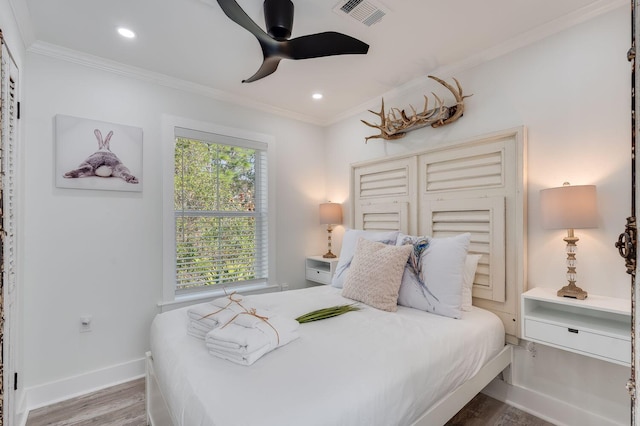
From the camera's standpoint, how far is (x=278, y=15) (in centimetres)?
173

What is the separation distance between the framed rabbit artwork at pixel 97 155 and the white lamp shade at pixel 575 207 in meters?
3.02

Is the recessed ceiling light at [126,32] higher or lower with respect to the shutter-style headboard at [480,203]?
higher

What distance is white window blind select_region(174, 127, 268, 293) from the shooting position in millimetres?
2889

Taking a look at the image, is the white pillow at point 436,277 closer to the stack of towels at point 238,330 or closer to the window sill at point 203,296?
the stack of towels at point 238,330

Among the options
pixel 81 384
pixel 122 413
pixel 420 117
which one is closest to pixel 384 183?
pixel 420 117

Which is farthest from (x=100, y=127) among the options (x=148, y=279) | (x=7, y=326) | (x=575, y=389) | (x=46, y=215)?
(x=575, y=389)

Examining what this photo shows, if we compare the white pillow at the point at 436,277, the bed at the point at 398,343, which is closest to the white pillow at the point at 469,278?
the bed at the point at 398,343

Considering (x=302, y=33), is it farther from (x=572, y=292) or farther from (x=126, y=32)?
(x=572, y=292)

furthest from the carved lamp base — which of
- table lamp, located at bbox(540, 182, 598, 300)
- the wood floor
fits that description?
the wood floor

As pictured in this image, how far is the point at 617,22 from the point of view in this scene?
182 cm

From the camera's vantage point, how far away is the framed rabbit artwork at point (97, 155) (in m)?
2.29

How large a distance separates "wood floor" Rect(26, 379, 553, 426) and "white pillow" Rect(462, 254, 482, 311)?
0.69 m

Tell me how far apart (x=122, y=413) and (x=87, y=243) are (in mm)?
1245

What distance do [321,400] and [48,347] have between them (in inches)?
90.5
